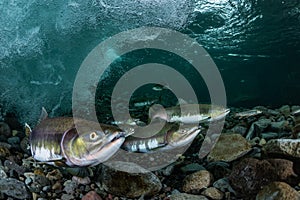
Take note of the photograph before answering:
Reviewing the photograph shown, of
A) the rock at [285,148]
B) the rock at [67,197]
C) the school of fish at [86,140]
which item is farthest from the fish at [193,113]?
the rock at [67,197]

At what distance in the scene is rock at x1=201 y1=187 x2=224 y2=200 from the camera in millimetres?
3201

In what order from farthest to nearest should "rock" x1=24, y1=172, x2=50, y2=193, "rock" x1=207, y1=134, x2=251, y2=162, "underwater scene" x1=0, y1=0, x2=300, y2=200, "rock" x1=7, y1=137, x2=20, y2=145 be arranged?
"rock" x1=7, y1=137, x2=20, y2=145 → "rock" x1=207, y1=134, x2=251, y2=162 → "rock" x1=24, y1=172, x2=50, y2=193 → "underwater scene" x1=0, y1=0, x2=300, y2=200

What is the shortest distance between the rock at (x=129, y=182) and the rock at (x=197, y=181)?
1.04ft

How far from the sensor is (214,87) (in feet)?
58.0

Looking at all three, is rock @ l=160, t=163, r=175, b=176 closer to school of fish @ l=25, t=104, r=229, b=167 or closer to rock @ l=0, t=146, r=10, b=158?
school of fish @ l=25, t=104, r=229, b=167

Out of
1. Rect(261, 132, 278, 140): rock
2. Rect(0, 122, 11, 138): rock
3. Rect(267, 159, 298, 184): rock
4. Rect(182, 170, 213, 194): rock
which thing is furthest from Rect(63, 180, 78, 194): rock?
Rect(261, 132, 278, 140): rock

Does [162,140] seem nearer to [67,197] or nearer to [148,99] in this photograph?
[67,197]

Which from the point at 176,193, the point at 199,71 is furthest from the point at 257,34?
the point at 176,193

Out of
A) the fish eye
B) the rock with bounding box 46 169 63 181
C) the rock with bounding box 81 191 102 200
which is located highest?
the fish eye

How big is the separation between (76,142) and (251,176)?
1.96 metres

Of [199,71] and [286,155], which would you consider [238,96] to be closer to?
[199,71]

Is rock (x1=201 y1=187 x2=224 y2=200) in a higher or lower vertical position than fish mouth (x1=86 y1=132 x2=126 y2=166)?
lower

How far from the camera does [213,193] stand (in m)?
3.23

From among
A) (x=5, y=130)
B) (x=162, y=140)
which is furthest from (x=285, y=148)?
(x=5, y=130)
